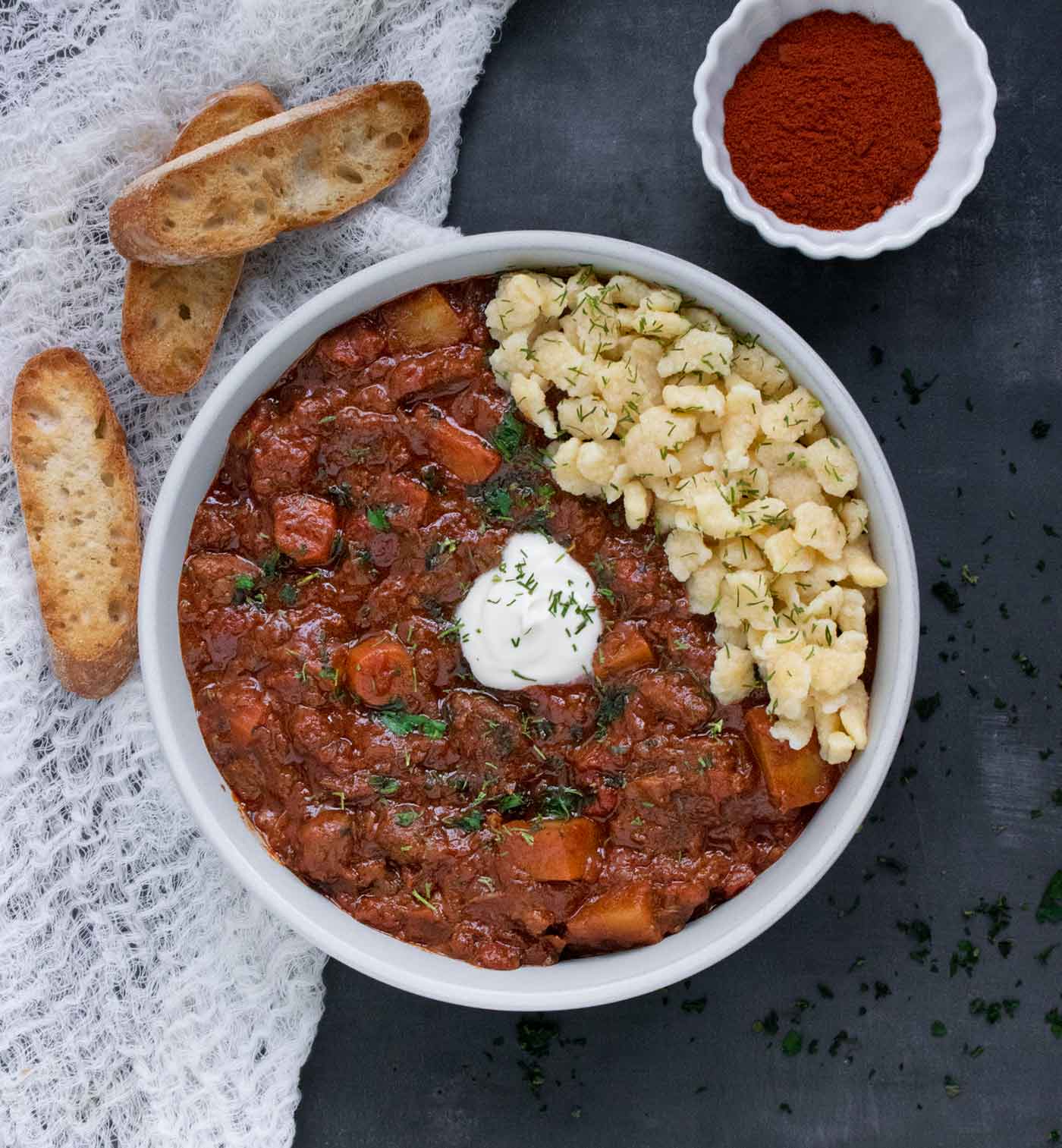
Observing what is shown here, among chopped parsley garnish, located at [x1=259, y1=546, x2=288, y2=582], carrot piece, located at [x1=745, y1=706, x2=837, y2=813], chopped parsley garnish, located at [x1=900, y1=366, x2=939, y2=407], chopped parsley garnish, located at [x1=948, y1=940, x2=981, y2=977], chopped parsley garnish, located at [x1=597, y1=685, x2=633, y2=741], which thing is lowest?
chopped parsley garnish, located at [x1=948, y1=940, x2=981, y2=977]

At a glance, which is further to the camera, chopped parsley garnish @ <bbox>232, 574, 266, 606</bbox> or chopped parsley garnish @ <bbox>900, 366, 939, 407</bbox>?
chopped parsley garnish @ <bbox>900, 366, 939, 407</bbox>

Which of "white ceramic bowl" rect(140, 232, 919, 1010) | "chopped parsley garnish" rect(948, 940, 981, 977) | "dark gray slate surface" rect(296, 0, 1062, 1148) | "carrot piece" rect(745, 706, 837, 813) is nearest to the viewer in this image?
"white ceramic bowl" rect(140, 232, 919, 1010)

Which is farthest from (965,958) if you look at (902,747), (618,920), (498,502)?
(498,502)

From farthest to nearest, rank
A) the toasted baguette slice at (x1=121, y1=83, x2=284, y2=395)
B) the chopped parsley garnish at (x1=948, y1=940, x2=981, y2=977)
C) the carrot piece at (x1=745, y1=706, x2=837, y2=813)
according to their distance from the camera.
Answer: the chopped parsley garnish at (x1=948, y1=940, x2=981, y2=977)
the toasted baguette slice at (x1=121, y1=83, x2=284, y2=395)
the carrot piece at (x1=745, y1=706, x2=837, y2=813)

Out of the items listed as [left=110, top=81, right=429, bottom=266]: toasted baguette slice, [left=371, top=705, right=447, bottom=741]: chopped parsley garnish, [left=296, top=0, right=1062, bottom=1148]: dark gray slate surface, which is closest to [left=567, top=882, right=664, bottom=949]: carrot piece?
[left=296, top=0, right=1062, bottom=1148]: dark gray slate surface

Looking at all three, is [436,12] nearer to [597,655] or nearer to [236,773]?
[597,655]

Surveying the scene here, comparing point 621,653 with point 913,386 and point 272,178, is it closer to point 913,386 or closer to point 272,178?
point 913,386

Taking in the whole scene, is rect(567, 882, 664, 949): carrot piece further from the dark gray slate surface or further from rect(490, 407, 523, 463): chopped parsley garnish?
rect(490, 407, 523, 463): chopped parsley garnish

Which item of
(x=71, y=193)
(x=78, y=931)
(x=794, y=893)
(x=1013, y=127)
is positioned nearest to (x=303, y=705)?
(x=78, y=931)
